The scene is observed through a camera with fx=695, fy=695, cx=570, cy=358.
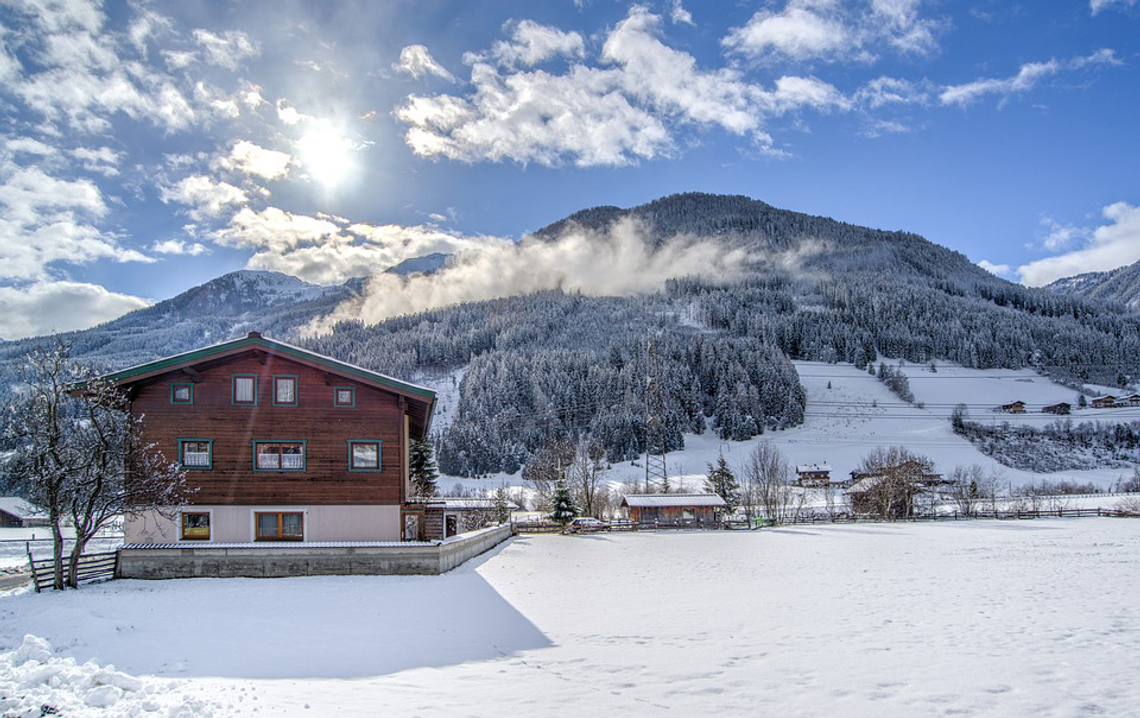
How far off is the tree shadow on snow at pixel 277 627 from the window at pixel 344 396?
28.6 feet

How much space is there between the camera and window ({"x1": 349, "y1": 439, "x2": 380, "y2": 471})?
28.7 meters

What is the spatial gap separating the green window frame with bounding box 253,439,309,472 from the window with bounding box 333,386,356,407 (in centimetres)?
213

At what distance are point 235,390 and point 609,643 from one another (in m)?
21.6

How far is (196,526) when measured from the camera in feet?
90.7

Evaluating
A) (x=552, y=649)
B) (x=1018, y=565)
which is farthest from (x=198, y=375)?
(x=1018, y=565)

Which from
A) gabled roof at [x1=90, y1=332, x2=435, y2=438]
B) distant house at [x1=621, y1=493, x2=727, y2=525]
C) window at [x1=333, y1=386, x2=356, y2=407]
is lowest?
distant house at [x1=621, y1=493, x2=727, y2=525]

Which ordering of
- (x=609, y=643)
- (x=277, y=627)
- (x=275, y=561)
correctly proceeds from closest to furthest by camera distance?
(x=609, y=643) < (x=277, y=627) < (x=275, y=561)

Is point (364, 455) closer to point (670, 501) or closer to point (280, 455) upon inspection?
point (280, 455)

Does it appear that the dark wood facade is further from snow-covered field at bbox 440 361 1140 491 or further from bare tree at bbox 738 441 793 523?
snow-covered field at bbox 440 361 1140 491

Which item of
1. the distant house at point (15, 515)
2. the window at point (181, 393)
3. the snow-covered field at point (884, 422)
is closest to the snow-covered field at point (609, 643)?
the window at point (181, 393)

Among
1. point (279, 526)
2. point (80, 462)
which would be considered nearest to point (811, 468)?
point (279, 526)

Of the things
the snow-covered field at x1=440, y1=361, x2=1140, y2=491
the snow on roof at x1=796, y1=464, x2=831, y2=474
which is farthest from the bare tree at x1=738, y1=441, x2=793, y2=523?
the snow-covered field at x1=440, y1=361, x2=1140, y2=491

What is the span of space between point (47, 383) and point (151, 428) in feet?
17.0

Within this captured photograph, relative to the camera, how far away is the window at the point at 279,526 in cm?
2789
